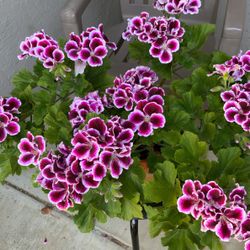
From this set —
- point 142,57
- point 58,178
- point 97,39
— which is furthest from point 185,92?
point 58,178

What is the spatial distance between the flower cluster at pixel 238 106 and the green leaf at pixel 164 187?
0.61 feet

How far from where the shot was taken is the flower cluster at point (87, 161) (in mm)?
805

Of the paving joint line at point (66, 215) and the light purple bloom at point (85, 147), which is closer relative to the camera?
the light purple bloom at point (85, 147)

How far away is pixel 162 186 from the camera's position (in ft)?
2.90

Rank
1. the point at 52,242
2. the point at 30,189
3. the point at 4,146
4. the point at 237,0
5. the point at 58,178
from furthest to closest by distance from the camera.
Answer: the point at 30,189 → the point at 52,242 → the point at 237,0 → the point at 4,146 → the point at 58,178

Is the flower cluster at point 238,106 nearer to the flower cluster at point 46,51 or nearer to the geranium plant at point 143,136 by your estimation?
Result: the geranium plant at point 143,136

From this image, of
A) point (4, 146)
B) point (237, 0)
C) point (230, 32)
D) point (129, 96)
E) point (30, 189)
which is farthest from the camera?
point (30, 189)

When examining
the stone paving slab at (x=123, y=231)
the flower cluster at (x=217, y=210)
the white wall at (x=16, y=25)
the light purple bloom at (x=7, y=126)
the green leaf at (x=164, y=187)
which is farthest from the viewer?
the white wall at (x=16, y=25)

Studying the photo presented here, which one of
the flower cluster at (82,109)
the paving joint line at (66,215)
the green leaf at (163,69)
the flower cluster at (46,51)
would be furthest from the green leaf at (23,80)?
the paving joint line at (66,215)

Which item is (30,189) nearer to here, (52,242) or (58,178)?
(52,242)

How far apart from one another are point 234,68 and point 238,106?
0.39 ft

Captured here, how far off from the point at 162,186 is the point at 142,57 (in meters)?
0.45

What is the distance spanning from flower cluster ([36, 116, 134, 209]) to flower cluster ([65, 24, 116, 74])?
22 centimetres

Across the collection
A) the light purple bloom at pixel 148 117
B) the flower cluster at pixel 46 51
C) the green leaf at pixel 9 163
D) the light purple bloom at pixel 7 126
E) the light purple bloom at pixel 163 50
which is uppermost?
the flower cluster at pixel 46 51
